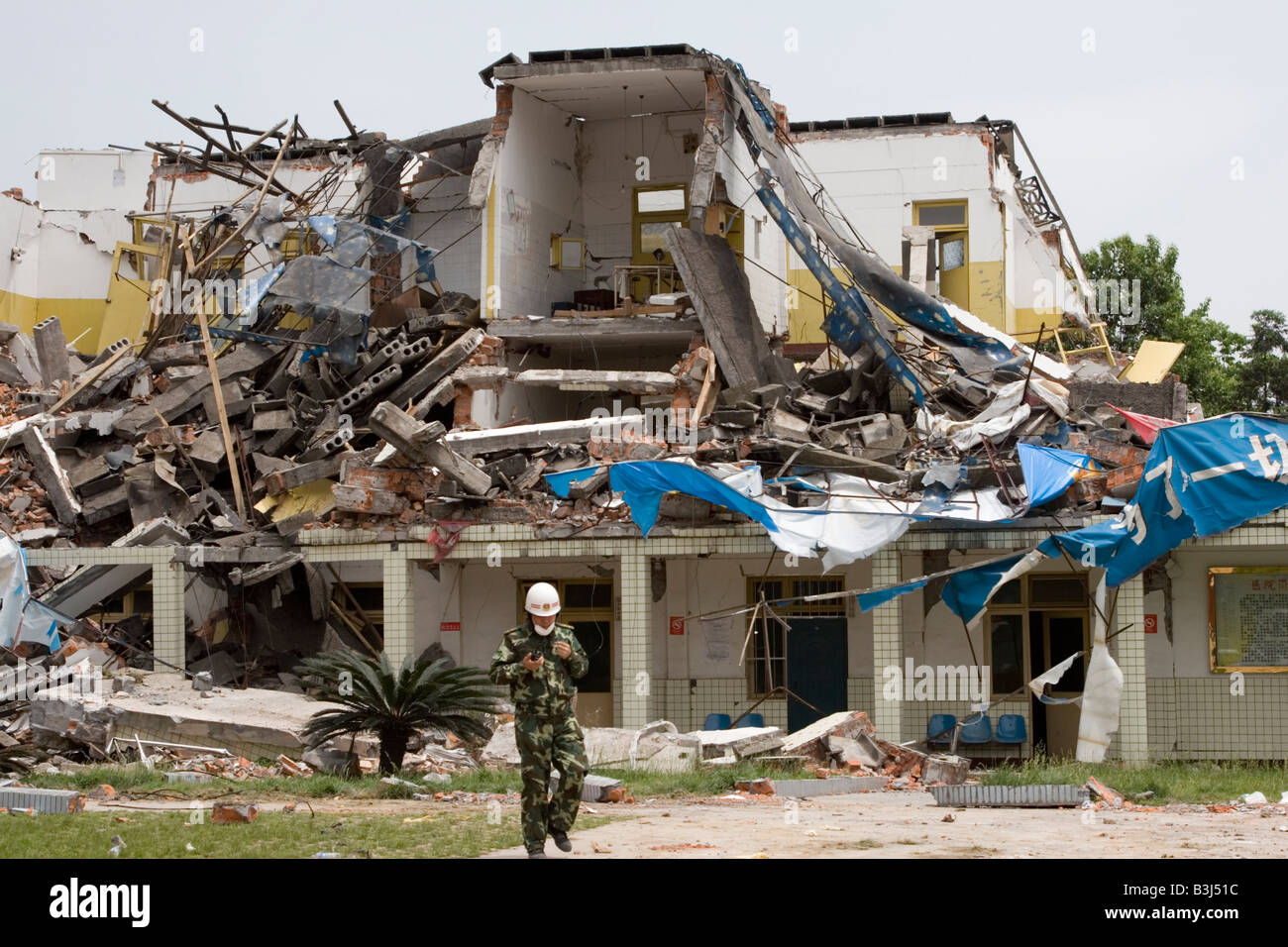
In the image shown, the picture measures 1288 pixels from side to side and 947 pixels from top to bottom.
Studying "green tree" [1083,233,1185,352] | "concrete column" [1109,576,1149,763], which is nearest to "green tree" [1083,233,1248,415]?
"green tree" [1083,233,1185,352]

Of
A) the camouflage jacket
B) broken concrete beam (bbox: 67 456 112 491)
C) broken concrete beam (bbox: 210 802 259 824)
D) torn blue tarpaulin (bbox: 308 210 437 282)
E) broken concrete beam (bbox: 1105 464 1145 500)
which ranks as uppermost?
torn blue tarpaulin (bbox: 308 210 437 282)

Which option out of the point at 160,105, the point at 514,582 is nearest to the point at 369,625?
the point at 514,582

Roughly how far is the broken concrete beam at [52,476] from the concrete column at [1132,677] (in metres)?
15.1

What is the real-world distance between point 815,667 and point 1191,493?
242 inches

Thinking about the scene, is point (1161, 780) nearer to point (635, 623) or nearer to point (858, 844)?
point (858, 844)

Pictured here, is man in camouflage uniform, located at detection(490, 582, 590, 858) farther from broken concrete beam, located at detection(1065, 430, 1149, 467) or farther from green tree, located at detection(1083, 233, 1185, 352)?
green tree, located at detection(1083, 233, 1185, 352)

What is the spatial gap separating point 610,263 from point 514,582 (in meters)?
7.63

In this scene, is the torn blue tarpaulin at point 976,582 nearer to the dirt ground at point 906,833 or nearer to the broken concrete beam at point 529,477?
the dirt ground at point 906,833

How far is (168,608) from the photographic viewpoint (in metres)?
Result: 21.9

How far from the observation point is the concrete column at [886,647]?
19.2m

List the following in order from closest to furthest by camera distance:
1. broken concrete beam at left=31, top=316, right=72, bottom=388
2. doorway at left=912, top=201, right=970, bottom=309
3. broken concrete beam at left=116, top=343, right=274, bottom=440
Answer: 1. broken concrete beam at left=116, top=343, right=274, bottom=440
2. broken concrete beam at left=31, top=316, right=72, bottom=388
3. doorway at left=912, top=201, right=970, bottom=309

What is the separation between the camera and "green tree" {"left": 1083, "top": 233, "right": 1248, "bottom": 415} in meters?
40.8

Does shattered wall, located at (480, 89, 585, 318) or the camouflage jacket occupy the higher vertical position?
shattered wall, located at (480, 89, 585, 318)

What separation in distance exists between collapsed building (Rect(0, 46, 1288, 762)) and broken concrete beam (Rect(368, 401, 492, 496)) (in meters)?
0.06
